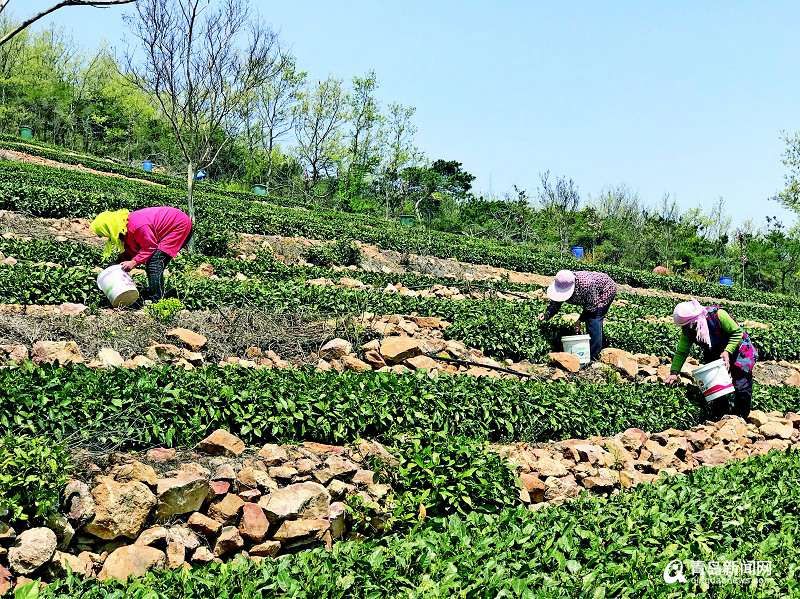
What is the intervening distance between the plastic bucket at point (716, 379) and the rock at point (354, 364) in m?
3.41

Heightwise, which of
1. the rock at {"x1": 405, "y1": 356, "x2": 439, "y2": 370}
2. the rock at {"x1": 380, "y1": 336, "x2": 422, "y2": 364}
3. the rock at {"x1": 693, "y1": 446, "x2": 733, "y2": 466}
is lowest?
the rock at {"x1": 693, "y1": 446, "x2": 733, "y2": 466}

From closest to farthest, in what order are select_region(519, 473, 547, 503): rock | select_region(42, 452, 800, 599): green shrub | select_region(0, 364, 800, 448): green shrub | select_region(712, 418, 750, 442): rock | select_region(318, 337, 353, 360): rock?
select_region(42, 452, 800, 599): green shrub → select_region(0, 364, 800, 448): green shrub → select_region(519, 473, 547, 503): rock → select_region(712, 418, 750, 442): rock → select_region(318, 337, 353, 360): rock

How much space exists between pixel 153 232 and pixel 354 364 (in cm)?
293

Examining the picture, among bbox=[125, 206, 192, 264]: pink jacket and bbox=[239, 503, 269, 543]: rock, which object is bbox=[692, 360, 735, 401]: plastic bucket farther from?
bbox=[125, 206, 192, 264]: pink jacket

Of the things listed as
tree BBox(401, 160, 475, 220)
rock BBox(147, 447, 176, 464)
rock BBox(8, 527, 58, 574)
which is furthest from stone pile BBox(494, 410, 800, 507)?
tree BBox(401, 160, 475, 220)

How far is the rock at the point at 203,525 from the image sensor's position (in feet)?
12.8

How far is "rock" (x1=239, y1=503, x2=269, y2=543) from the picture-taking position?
3910 millimetres

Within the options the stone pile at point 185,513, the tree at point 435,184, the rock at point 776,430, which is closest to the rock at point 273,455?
the stone pile at point 185,513

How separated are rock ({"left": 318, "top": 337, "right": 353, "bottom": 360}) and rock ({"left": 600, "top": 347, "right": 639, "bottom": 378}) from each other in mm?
3314

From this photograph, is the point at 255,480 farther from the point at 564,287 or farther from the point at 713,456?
the point at 564,287

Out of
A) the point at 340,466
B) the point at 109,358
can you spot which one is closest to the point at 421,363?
the point at 340,466

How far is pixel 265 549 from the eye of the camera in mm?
3885

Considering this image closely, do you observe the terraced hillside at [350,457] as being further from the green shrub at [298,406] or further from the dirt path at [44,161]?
the dirt path at [44,161]

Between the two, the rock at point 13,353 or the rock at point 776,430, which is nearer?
the rock at point 13,353
